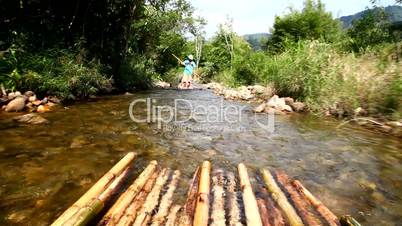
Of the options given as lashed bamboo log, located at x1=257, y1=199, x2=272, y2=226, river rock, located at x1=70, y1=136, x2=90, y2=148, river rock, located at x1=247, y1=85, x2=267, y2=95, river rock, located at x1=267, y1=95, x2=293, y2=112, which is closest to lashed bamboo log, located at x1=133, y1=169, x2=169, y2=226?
lashed bamboo log, located at x1=257, y1=199, x2=272, y2=226

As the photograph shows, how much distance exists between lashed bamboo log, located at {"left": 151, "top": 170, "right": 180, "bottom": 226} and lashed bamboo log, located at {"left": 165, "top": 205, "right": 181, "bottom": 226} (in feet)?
0.15

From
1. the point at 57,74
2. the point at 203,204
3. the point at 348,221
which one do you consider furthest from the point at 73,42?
the point at 348,221

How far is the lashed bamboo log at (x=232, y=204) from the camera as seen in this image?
3541 mm

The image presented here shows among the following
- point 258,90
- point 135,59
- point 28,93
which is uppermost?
point 135,59

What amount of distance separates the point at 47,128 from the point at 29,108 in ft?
8.94

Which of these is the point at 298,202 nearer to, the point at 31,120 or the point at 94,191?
the point at 94,191

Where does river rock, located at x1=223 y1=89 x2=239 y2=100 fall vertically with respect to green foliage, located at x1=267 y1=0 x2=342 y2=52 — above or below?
below

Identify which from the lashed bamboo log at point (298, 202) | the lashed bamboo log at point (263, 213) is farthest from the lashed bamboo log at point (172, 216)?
the lashed bamboo log at point (298, 202)

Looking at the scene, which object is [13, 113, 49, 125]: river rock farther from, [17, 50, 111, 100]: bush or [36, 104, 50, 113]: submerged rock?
[17, 50, 111, 100]: bush

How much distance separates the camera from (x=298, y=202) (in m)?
4.05

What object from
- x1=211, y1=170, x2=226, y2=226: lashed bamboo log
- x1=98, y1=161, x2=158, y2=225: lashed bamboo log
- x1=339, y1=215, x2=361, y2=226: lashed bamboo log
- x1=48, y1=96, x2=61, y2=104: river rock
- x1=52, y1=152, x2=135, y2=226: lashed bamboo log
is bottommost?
x1=211, y1=170, x2=226, y2=226: lashed bamboo log

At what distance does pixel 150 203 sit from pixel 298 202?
5.75 feet

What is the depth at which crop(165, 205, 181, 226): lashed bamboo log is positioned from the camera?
336cm

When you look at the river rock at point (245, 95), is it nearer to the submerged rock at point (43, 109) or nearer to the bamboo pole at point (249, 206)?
the submerged rock at point (43, 109)
